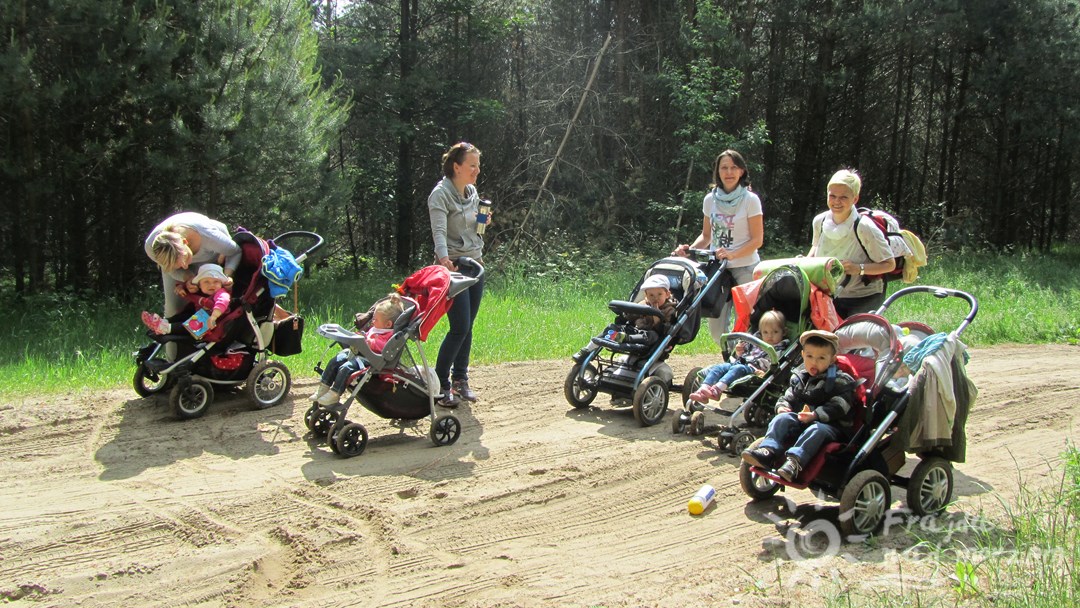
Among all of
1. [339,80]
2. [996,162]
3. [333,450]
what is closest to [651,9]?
[339,80]

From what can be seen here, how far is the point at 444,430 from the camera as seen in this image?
6320 mm

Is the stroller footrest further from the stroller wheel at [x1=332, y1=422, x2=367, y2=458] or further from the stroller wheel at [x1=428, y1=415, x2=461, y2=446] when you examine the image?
the stroller wheel at [x1=332, y1=422, x2=367, y2=458]

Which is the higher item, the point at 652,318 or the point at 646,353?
the point at 652,318

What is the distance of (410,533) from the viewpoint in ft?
15.9

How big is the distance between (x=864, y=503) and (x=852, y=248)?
225cm

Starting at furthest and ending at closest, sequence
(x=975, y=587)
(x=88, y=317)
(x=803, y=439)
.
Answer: (x=88, y=317)
(x=803, y=439)
(x=975, y=587)

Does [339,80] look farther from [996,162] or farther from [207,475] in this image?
[996,162]

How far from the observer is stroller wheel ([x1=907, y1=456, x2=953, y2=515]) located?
5023 millimetres

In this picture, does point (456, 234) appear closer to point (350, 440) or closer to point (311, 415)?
point (311, 415)

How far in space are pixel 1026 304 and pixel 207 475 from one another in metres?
11.7

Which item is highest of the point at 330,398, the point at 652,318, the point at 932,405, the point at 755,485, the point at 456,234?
the point at 456,234

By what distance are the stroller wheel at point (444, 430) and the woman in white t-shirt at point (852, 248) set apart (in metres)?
3.04

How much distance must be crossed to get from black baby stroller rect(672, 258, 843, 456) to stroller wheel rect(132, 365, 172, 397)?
4.12 metres

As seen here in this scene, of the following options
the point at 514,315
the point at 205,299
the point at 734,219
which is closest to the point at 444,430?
the point at 205,299
